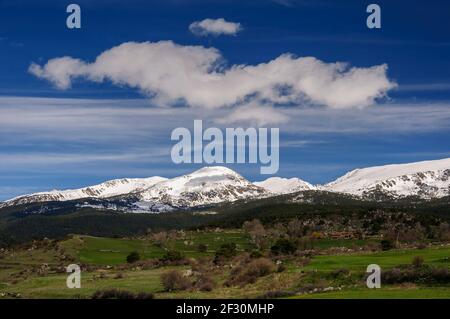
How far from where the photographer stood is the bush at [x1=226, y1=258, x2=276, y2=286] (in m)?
63.8

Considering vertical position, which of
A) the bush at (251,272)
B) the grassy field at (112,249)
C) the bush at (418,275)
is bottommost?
the grassy field at (112,249)

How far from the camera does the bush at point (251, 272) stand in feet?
209

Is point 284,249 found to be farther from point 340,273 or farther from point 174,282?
point 340,273

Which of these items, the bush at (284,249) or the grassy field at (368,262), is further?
the bush at (284,249)

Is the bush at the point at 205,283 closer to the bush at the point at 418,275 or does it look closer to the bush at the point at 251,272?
the bush at the point at 251,272

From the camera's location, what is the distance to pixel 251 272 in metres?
65.1

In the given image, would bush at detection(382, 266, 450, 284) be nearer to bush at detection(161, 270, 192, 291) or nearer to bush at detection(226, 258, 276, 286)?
bush at detection(226, 258, 276, 286)

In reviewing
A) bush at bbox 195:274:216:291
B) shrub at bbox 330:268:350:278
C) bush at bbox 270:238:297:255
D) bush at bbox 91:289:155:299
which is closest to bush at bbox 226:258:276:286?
bush at bbox 195:274:216:291

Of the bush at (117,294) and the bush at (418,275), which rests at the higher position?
the bush at (418,275)

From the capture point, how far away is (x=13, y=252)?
163125 mm

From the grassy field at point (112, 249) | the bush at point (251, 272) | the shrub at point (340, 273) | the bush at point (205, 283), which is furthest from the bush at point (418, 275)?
the grassy field at point (112, 249)

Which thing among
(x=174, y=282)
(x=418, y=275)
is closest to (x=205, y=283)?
(x=174, y=282)

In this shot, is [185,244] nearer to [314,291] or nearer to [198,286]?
[198,286]
